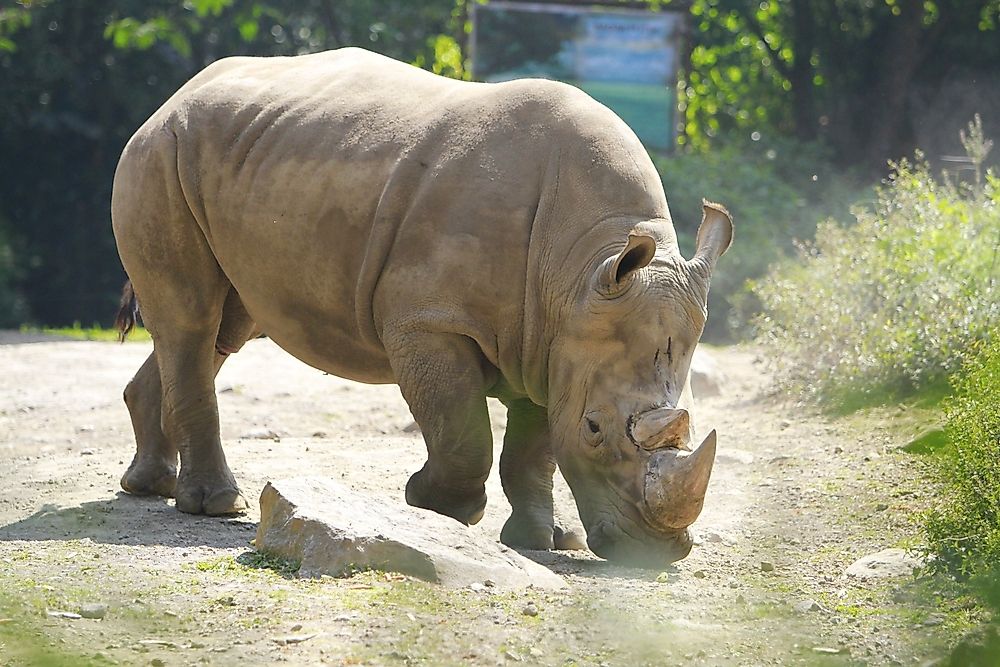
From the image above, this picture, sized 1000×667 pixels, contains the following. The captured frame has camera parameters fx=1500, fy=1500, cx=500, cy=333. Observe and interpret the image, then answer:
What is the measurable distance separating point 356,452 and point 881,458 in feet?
8.85

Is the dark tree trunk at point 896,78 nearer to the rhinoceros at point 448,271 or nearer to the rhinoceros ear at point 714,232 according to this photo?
the rhinoceros at point 448,271

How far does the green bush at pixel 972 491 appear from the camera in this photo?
15.3ft

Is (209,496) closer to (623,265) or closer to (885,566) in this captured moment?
(623,265)

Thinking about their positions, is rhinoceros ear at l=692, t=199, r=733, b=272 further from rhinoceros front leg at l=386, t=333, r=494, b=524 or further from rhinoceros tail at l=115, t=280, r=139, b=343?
rhinoceros tail at l=115, t=280, r=139, b=343

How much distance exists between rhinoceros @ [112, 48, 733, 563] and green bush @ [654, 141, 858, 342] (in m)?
7.71

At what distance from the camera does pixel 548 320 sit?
5.30 m

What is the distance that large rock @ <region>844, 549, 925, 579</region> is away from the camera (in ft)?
16.1

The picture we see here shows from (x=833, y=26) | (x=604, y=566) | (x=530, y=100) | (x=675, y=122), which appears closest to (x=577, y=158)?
(x=530, y=100)

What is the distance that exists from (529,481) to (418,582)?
1.57m

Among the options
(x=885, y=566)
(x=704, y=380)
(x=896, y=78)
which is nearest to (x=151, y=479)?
(x=885, y=566)

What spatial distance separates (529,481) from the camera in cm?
592

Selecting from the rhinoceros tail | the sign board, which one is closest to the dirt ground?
the rhinoceros tail

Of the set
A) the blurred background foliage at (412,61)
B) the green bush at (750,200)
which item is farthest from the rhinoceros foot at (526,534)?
the blurred background foliage at (412,61)

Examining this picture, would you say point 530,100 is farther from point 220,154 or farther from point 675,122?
point 675,122
